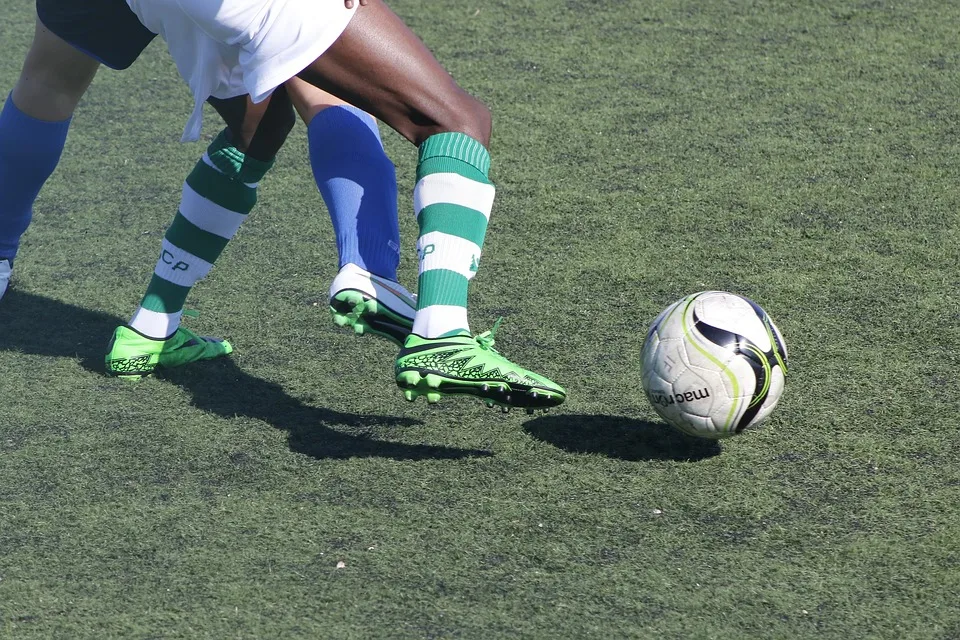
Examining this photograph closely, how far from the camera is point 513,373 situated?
2.53 m

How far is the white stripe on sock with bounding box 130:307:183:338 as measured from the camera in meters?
3.29

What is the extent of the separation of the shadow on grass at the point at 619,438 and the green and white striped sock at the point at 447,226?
1.45ft

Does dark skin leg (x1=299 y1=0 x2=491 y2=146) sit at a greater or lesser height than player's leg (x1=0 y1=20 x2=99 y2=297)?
greater

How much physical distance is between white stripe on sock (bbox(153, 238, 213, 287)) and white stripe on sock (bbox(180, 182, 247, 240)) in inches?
3.6

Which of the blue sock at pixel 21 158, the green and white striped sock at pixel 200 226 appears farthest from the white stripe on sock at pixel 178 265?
the blue sock at pixel 21 158

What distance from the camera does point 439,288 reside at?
8.63ft

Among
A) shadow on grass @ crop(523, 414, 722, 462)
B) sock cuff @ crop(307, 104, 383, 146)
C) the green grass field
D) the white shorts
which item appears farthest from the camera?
sock cuff @ crop(307, 104, 383, 146)

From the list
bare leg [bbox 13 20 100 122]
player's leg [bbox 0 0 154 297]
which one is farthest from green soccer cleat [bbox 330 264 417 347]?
bare leg [bbox 13 20 100 122]

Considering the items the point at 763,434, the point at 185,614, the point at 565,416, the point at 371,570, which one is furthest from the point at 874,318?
the point at 185,614

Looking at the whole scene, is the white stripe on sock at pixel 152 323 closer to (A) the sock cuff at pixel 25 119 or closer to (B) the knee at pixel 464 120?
(A) the sock cuff at pixel 25 119

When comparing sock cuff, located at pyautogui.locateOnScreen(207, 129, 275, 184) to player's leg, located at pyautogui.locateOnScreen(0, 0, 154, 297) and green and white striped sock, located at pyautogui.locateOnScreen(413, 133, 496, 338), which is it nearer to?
player's leg, located at pyautogui.locateOnScreen(0, 0, 154, 297)

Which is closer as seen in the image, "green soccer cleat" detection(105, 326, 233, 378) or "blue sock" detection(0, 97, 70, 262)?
"green soccer cleat" detection(105, 326, 233, 378)

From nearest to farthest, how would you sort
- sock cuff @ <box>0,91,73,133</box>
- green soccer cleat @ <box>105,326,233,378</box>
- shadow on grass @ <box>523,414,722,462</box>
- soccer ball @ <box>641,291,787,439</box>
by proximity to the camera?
soccer ball @ <box>641,291,787,439</box>
shadow on grass @ <box>523,414,722,462</box>
green soccer cleat @ <box>105,326,233,378</box>
sock cuff @ <box>0,91,73,133</box>

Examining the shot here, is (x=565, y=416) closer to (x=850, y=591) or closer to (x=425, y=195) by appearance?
(x=425, y=195)
